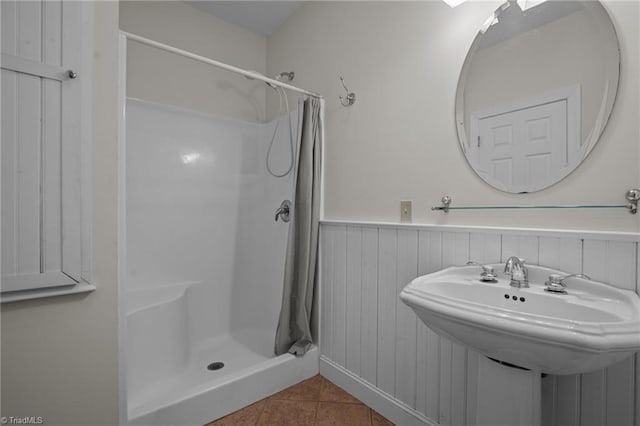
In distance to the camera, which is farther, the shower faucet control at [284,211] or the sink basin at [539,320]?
the shower faucet control at [284,211]

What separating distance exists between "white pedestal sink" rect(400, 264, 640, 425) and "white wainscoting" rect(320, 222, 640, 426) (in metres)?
0.09

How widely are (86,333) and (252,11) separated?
235 cm

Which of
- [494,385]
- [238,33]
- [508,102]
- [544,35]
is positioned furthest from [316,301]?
[238,33]

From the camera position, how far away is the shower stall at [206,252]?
1607mm

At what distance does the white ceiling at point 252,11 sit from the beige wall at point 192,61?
0.06 metres

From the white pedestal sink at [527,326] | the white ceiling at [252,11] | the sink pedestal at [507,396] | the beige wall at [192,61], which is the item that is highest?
the white ceiling at [252,11]

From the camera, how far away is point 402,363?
54.9 inches

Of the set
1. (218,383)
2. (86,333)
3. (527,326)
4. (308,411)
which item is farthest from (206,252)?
(527,326)

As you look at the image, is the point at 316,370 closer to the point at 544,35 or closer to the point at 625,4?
the point at 544,35

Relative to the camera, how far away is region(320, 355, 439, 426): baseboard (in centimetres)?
134

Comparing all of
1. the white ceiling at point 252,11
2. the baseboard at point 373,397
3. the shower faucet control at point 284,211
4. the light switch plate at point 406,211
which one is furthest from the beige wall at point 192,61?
the baseboard at point 373,397

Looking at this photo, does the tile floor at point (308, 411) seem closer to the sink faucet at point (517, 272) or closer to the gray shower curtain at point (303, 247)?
the gray shower curtain at point (303, 247)

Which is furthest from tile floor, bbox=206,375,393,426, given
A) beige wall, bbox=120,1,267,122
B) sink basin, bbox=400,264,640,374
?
beige wall, bbox=120,1,267,122

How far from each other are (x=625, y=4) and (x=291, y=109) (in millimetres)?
1790
